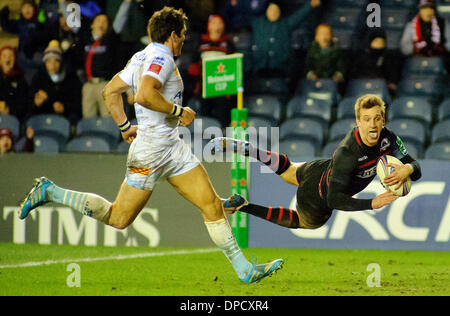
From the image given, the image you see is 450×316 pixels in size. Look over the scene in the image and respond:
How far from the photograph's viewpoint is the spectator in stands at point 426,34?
11203mm

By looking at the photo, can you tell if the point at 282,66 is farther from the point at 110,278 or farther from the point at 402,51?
the point at 110,278

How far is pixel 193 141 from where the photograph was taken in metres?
10.6

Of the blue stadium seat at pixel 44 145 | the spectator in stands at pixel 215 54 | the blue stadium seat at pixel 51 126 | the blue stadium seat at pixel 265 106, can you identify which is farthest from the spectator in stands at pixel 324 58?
the blue stadium seat at pixel 44 145

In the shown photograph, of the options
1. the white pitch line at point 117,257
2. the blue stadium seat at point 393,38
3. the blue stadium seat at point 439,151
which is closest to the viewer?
the white pitch line at point 117,257

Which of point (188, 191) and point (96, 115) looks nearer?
point (188, 191)

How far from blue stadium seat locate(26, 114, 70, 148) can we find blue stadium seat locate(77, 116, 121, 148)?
0.28 m

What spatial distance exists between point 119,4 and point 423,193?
17.9ft

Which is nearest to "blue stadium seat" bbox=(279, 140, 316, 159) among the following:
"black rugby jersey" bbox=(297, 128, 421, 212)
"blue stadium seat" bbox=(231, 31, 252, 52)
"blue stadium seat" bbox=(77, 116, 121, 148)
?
"blue stadium seat" bbox=(231, 31, 252, 52)

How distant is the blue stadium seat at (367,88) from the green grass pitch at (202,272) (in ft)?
7.60

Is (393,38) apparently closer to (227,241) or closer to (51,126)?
(51,126)

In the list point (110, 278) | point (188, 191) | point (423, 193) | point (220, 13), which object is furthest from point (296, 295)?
point (220, 13)

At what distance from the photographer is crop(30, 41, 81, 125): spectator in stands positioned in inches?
452

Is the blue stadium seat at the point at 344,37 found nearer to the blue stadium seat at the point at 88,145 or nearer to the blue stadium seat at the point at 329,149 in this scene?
the blue stadium seat at the point at 329,149

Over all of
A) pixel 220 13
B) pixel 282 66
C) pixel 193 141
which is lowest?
pixel 193 141
